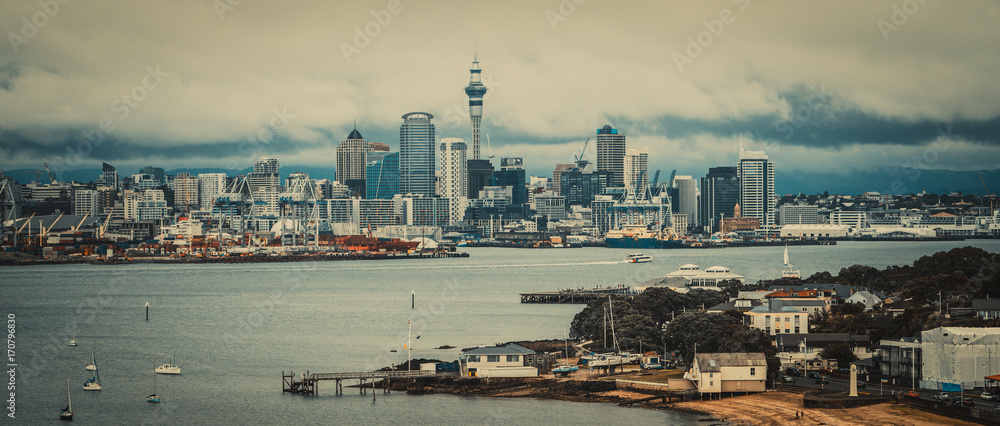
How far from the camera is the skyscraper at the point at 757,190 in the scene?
18275 cm

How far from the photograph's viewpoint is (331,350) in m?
31.6

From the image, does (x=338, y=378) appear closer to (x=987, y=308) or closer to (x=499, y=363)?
(x=499, y=363)

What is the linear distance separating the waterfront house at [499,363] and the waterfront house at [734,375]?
4.62 metres

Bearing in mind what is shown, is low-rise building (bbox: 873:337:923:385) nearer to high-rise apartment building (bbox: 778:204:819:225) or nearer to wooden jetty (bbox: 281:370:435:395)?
wooden jetty (bbox: 281:370:435:395)

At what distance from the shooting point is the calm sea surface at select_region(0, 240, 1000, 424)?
72.3 feet

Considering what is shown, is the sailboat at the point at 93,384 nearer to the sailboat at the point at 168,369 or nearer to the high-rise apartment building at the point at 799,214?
the sailboat at the point at 168,369

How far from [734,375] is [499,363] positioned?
590 cm

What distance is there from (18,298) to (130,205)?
4451 inches

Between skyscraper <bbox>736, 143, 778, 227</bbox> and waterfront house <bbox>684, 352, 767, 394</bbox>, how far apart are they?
16470 centimetres

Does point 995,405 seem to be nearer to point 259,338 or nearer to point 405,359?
point 405,359

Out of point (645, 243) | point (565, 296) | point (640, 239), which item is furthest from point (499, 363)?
point (640, 239)

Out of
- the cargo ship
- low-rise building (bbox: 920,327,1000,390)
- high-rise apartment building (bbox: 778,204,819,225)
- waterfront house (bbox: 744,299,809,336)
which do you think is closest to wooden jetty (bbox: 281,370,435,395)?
waterfront house (bbox: 744,299,809,336)

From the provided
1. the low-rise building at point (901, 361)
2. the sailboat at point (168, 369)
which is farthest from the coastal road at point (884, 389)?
the sailboat at point (168, 369)

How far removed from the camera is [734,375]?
21.3m
